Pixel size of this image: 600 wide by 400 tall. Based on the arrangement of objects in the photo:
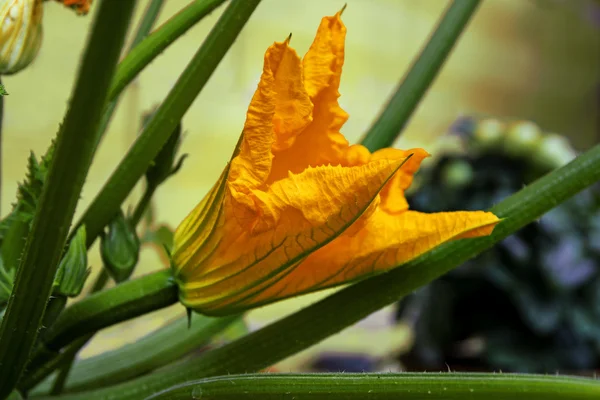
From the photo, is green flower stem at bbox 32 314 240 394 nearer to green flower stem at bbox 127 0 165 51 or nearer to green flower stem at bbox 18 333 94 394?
green flower stem at bbox 18 333 94 394

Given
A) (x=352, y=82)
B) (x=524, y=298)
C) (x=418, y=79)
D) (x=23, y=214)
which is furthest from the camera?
(x=352, y=82)

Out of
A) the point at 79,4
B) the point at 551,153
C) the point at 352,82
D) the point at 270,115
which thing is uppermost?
the point at 352,82

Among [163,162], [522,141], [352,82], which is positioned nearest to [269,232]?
[163,162]

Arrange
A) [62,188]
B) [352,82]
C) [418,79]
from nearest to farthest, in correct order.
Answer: [62,188], [418,79], [352,82]

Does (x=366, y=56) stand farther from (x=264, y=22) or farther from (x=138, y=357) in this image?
(x=138, y=357)

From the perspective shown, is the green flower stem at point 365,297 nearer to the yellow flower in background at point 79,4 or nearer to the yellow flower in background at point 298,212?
the yellow flower in background at point 298,212

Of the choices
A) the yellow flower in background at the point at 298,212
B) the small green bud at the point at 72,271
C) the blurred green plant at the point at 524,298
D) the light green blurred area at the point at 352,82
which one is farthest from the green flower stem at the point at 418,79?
the blurred green plant at the point at 524,298

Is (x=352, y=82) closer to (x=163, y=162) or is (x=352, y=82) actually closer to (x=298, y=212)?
(x=163, y=162)
